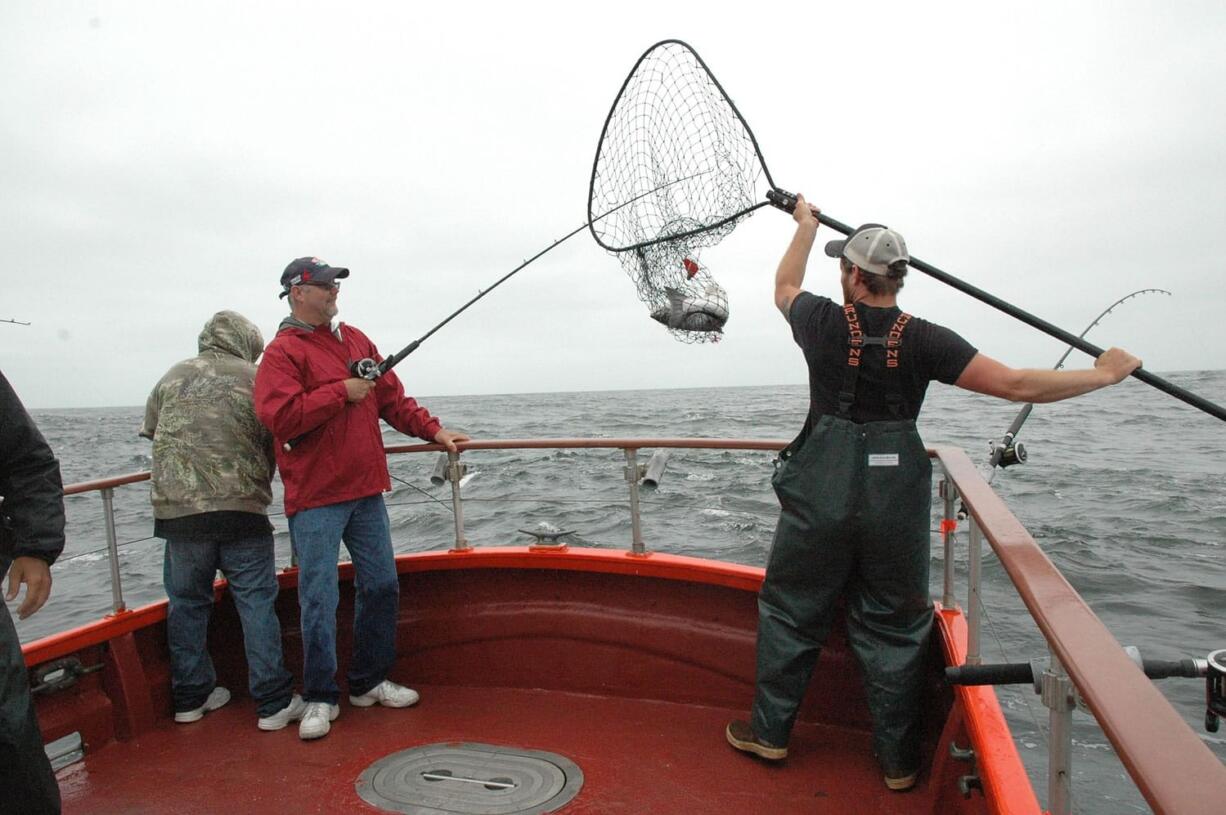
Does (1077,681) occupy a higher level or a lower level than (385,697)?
higher

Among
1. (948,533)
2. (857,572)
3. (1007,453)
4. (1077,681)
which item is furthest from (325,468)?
(1007,453)

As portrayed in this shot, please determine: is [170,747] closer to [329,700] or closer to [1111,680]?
[329,700]

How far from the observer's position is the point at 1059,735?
4.48 ft

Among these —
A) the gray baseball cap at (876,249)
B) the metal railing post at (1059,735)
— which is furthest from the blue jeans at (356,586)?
the metal railing post at (1059,735)

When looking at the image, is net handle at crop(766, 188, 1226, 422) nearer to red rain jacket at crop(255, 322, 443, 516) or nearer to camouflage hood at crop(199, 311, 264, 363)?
red rain jacket at crop(255, 322, 443, 516)

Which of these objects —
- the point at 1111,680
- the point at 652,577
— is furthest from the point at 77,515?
the point at 1111,680

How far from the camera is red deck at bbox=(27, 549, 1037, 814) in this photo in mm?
2734

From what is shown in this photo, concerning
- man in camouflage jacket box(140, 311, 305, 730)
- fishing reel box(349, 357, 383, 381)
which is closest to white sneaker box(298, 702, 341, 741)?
man in camouflage jacket box(140, 311, 305, 730)

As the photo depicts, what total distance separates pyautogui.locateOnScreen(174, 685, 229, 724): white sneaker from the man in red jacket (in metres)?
0.53

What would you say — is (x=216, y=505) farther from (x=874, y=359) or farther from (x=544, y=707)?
(x=874, y=359)

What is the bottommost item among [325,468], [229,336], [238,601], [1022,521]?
[1022,521]

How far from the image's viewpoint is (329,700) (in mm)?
3232

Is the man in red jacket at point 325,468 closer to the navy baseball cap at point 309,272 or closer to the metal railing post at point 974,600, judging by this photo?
the navy baseball cap at point 309,272

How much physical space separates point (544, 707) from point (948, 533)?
182 centimetres
